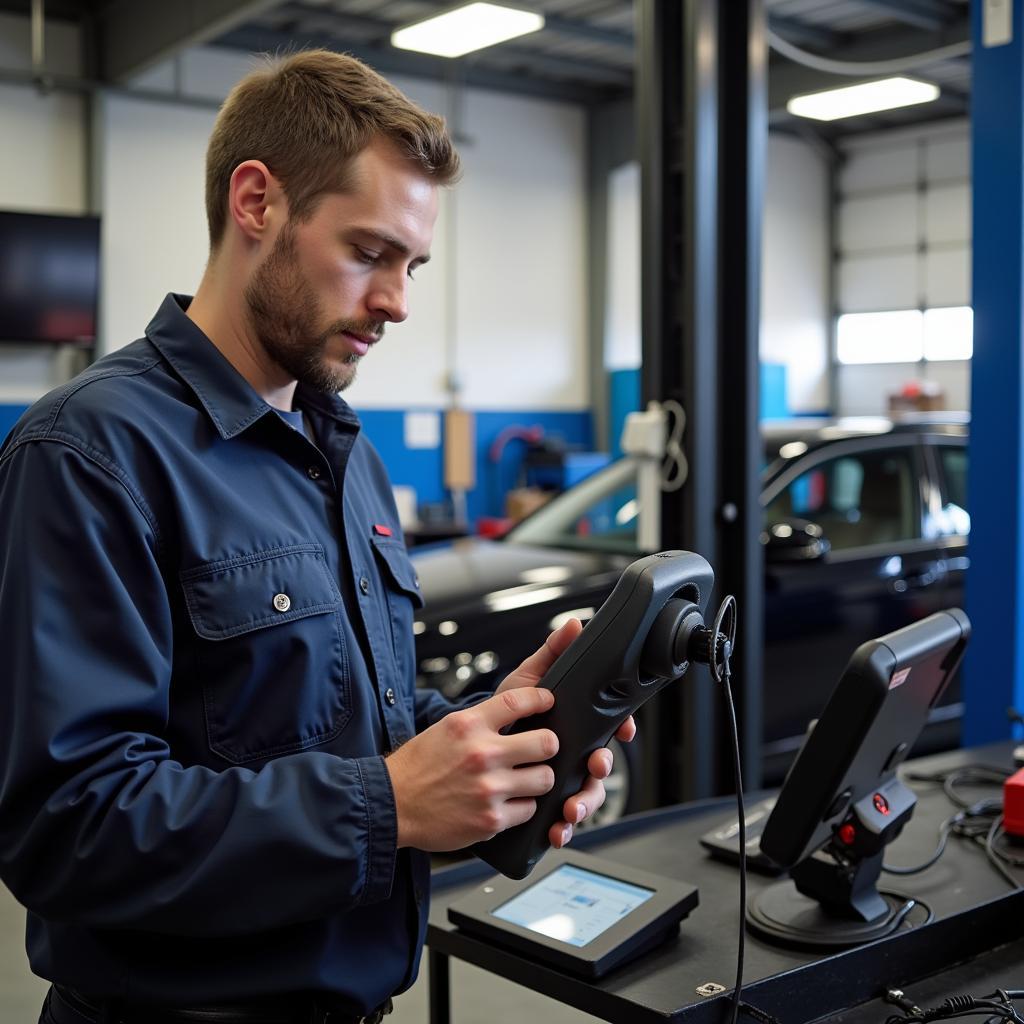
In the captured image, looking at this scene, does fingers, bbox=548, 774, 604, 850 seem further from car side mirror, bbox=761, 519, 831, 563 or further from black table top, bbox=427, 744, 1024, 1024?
car side mirror, bbox=761, 519, 831, 563

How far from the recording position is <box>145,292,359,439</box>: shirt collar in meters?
1.27

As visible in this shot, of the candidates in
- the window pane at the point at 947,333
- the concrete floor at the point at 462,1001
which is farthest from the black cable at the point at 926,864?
the window pane at the point at 947,333

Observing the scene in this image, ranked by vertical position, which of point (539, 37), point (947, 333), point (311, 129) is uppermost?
point (539, 37)

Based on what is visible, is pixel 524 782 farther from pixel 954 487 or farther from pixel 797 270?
pixel 797 270

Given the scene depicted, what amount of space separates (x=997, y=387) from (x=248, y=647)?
7.61 feet

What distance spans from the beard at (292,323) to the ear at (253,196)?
3cm

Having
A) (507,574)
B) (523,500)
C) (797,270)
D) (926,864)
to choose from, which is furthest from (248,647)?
(797,270)

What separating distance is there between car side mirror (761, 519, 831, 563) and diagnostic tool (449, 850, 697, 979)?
2.45 m

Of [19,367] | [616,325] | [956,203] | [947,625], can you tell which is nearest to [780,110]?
[616,325]

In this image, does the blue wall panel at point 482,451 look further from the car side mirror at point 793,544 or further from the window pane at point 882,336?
the car side mirror at point 793,544

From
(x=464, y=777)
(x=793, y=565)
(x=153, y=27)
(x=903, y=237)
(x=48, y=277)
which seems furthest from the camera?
(x=903, y=237)

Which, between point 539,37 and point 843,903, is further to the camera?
point 539,37

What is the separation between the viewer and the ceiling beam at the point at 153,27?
6719mm

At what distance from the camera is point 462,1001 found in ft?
10.1
